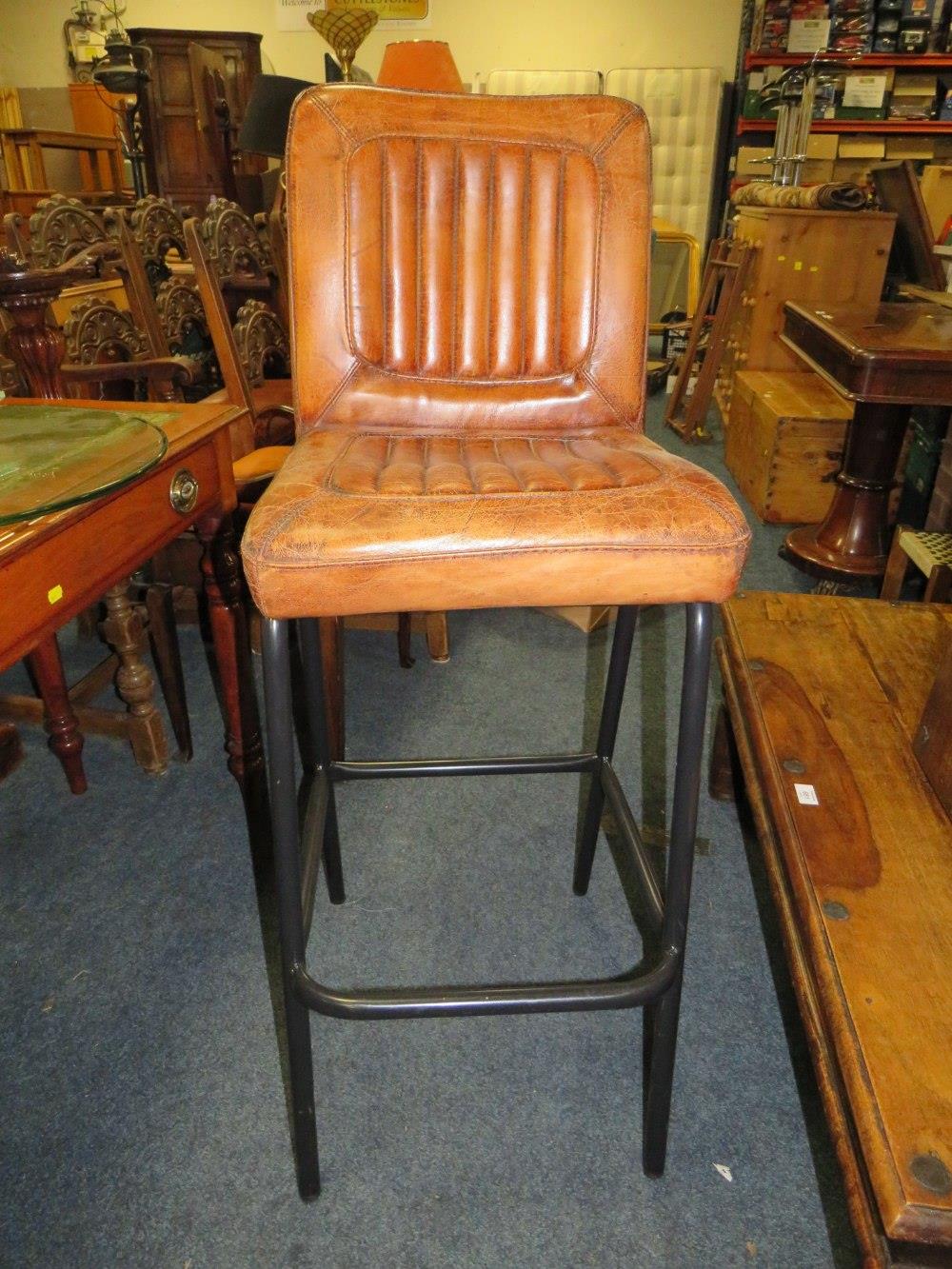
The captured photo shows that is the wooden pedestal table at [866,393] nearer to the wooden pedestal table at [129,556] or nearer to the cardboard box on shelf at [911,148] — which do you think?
the wooden pedestal table at [129,556]

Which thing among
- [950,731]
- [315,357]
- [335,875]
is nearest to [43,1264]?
[335,875]

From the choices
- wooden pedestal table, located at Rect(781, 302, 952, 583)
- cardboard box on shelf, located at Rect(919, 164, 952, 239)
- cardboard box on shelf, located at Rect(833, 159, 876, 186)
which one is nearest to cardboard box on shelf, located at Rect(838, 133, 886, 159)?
cardboard box on shelf, located at Rect(833, 159, 876, 186)

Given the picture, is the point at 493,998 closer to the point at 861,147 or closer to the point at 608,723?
the point at 608,723

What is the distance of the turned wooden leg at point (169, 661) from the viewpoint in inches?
60.9

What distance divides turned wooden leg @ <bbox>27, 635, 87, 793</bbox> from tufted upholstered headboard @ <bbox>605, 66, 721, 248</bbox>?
5042 mm

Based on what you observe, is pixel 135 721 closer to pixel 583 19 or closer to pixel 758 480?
pixel 758 480

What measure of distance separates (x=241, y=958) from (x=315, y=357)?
2.68 ft

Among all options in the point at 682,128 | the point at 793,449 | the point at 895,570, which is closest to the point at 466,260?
the point at 895,570

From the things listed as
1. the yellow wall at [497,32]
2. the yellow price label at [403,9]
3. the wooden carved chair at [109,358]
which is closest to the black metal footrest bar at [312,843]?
the wooden carved chair at [109,358]

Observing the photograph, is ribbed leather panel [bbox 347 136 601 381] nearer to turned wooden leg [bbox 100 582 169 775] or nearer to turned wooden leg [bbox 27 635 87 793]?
turned wooden leg [bbox 100 582 169 775]

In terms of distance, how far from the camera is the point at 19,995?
1106 mm

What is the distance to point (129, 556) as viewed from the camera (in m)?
0.95

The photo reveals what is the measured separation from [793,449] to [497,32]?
452cm

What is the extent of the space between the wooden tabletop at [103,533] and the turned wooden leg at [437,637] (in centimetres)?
73
